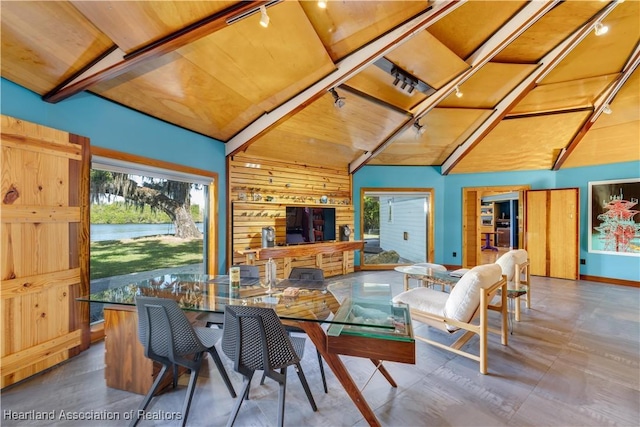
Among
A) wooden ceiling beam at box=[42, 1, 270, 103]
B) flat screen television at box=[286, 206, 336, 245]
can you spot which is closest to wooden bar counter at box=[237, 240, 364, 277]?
flat screen television at box=[286, 206, 336, 245]

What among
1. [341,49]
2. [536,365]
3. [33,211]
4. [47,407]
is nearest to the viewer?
[47,407]

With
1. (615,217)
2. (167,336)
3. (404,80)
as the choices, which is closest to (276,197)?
(404,80)

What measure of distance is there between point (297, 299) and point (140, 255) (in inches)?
107

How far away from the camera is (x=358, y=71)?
3.41m

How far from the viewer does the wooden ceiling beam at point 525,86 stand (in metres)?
3.42

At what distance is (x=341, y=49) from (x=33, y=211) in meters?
3.42

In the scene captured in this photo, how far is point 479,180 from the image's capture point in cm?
666

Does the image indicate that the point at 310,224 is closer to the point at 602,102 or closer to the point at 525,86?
the point at 525,86

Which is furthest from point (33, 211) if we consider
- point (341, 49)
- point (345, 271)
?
point (345, 271)

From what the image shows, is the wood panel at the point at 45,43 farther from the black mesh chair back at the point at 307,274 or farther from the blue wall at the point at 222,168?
the black mesh chair back at the point at 307,274

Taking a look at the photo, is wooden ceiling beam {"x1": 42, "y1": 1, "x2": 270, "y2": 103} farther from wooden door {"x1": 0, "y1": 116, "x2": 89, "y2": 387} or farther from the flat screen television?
the flat screen television

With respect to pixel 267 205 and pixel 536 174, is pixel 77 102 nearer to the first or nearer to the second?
pixel 267 205

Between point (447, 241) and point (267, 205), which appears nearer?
point (267, 205)

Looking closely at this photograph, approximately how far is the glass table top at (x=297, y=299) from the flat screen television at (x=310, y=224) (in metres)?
2.76
